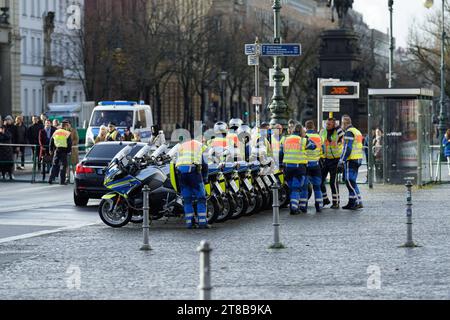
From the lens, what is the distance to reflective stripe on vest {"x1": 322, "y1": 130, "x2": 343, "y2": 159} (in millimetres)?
28781

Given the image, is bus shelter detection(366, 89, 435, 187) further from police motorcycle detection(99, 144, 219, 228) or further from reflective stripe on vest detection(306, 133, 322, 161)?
police motorcycle detection(99, 144, 219, 228)

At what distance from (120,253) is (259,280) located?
394 cm

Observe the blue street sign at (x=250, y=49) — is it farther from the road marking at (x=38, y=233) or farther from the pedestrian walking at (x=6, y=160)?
the road marking at (x=38, y=233)

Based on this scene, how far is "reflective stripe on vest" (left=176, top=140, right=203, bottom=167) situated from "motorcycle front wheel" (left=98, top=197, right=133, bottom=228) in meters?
1.27

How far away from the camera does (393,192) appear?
34875mm

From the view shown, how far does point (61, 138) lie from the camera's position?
131 feet

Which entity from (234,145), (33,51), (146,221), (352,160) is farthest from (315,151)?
(33,51)

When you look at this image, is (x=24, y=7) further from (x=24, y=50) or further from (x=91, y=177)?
(x=91, y=177)

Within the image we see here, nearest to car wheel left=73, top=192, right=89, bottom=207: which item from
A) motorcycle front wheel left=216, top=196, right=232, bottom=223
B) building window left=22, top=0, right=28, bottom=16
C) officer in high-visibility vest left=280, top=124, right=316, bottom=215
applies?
officer in high-visibility vest left=280, top=124, right=316, bottom=215

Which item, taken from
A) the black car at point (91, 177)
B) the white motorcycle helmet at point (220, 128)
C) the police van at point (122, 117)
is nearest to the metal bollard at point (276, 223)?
the white motorcycle helmet at point (220, 128)

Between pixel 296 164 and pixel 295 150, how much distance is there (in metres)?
0.26

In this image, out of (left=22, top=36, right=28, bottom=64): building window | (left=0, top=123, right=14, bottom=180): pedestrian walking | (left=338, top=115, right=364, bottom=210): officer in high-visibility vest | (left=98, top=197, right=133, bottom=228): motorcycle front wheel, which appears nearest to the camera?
(left=98, top=197, right=133, bottom=228): motorcycle front wheel

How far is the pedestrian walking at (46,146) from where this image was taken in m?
41.9
